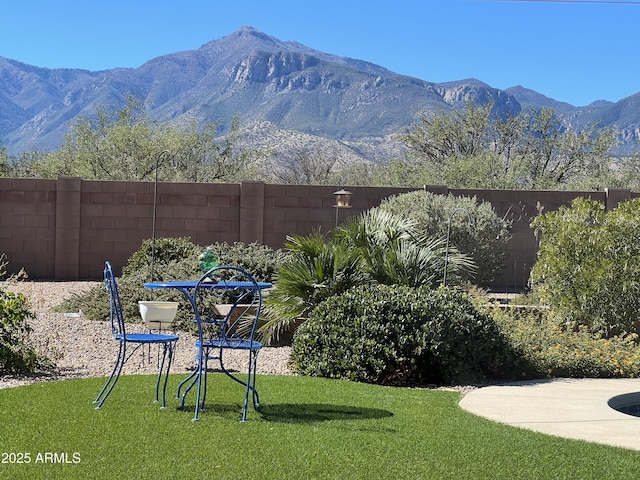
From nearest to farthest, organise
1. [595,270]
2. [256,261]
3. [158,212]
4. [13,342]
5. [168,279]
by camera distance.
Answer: [13,342]
[595,270]
[256,261]
[168,279]
[158,212]

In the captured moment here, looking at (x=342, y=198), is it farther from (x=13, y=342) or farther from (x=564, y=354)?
(x=13, y=342)

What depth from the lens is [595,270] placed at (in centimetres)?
1234

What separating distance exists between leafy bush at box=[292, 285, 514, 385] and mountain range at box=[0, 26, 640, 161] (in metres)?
59.0

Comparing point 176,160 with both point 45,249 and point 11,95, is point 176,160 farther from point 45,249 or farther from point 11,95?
point 11,95

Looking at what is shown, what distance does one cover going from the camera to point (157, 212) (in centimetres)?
1962

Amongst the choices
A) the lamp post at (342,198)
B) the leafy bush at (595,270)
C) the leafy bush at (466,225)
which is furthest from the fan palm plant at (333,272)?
the lamp post at (342,198)

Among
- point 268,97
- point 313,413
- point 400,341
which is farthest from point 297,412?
point 268,97

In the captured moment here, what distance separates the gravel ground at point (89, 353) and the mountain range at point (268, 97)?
5632 cm

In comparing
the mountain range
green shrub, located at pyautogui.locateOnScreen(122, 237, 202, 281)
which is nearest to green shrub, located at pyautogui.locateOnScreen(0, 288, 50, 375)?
green shrub, located at pyautogui.locateOnScreen(122, 237, 202, 281)

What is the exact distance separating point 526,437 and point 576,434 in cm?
47

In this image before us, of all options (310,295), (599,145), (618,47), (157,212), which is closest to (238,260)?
(310,295)

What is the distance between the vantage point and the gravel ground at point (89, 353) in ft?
32.0

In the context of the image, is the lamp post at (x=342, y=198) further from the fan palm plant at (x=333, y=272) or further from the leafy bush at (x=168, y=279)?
the fan palm plant at (x=333, y=272)

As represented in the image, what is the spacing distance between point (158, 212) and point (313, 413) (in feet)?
41.7
